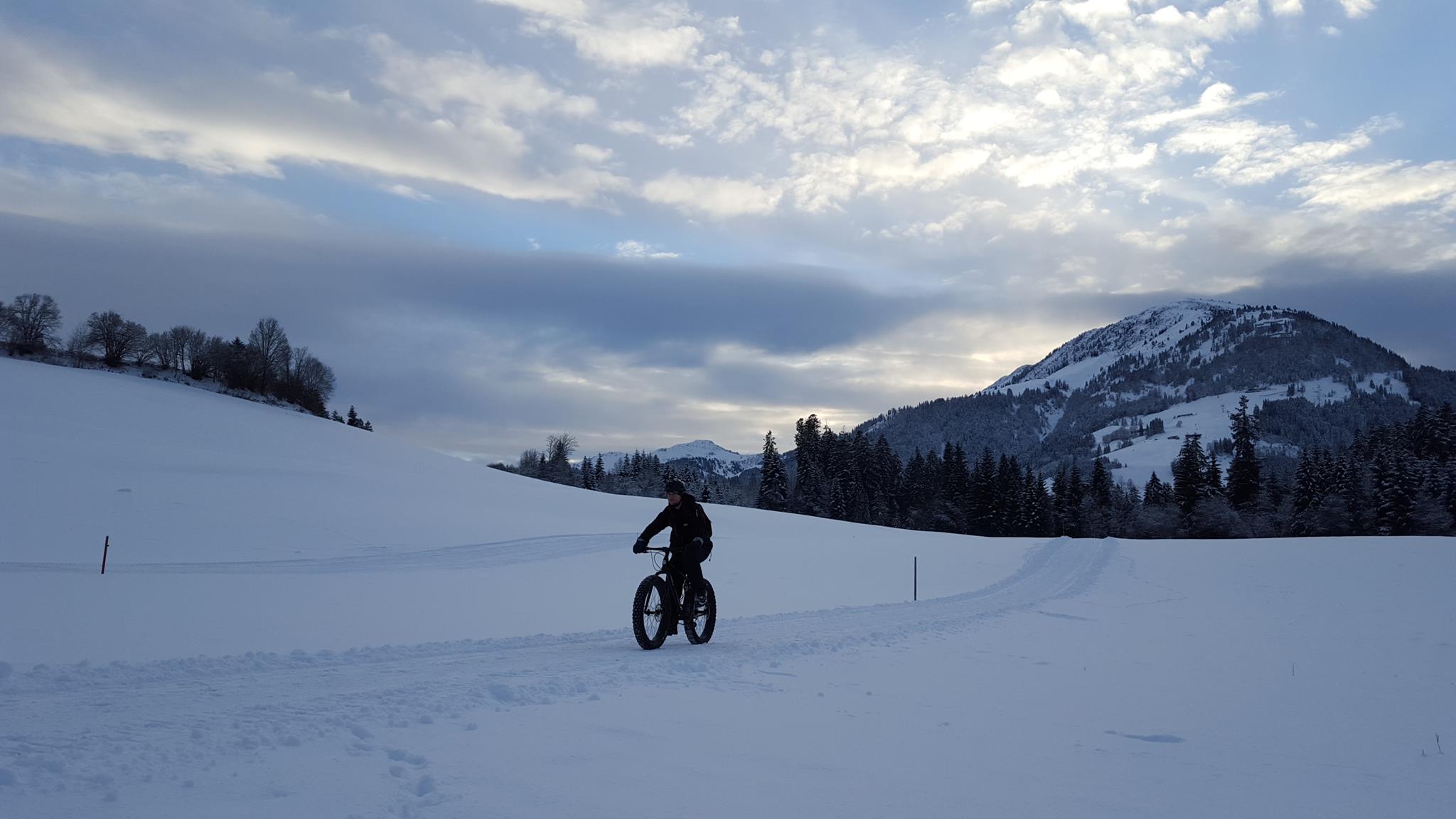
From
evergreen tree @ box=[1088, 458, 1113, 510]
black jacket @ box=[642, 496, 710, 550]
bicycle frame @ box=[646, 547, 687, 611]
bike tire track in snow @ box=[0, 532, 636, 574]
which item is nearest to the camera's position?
bicycle frame @ box=[646, 547, 687, 611]

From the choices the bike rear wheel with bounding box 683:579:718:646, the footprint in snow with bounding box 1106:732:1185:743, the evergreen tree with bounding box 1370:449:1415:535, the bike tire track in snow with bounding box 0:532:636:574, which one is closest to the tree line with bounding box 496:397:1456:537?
the evergreen tree with bounding box 1370:449:1415:535

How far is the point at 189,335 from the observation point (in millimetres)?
52281

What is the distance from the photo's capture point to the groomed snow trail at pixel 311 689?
4.54 m

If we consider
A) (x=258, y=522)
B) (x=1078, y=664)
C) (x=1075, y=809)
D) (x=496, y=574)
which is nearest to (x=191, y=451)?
(x=258, y=522)

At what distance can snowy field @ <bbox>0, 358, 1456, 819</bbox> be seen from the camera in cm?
447

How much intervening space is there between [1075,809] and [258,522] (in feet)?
76.4

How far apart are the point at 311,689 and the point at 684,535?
4.78 metres

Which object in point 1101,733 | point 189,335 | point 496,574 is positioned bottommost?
point 496,574

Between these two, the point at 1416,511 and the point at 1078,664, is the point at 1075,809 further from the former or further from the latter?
the point at 1416,511

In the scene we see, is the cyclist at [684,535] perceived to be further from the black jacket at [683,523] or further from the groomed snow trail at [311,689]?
the groomed snow trail at [311,689]

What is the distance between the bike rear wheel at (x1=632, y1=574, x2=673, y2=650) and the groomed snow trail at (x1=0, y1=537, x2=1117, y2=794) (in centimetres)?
18

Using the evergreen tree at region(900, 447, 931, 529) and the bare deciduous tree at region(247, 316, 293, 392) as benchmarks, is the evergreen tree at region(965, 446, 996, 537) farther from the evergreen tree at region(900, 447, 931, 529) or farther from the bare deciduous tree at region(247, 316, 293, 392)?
the bare deciduous tree at region(247, 316, 293, 392)

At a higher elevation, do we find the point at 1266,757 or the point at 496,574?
the point at 1266,757

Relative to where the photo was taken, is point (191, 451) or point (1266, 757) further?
point (191, 451)
